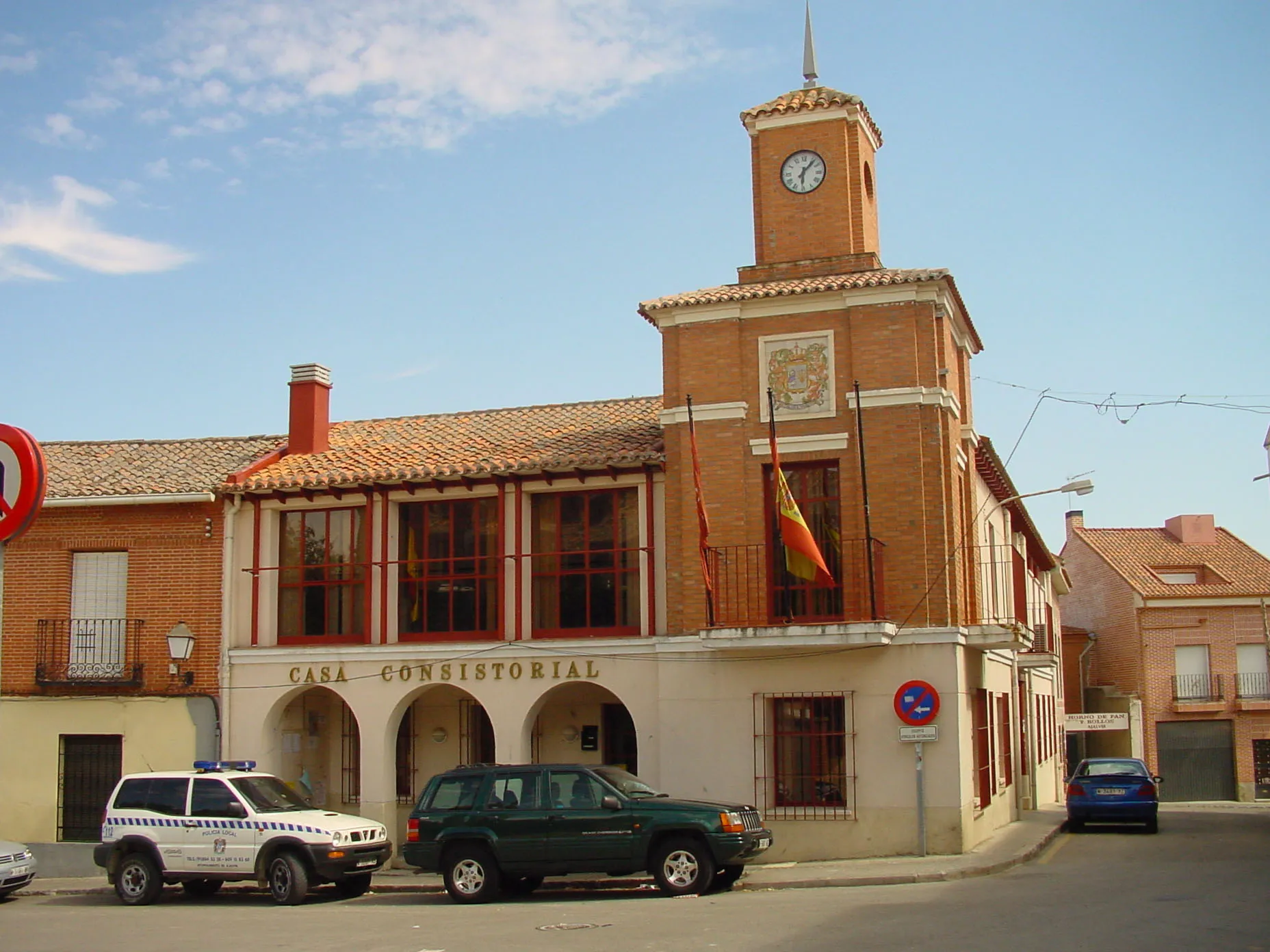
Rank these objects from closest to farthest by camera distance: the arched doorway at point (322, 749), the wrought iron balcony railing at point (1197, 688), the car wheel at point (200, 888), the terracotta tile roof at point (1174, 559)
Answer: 1. the car wheel at point (200, 888)
2. the arched doorway at point (322, 749)
3. the wrought iron balcony railing at point (1197, 688)
4. the terracotta tile roof at point (1174, 559)

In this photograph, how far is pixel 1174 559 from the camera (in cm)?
4216

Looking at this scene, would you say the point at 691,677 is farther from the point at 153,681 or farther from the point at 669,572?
the point at 153,681

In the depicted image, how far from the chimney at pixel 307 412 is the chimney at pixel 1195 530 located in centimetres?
3054

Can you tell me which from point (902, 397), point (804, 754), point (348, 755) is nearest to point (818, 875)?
point (804, 754)

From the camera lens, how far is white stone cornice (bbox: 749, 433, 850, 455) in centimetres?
1873

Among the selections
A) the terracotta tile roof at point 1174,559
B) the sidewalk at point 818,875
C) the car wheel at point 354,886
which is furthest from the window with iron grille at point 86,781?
the terracotta tile roof at point 1174,559

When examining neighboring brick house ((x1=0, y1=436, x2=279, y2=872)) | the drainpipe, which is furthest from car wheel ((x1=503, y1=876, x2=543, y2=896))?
neighboring brick house ((x1=0, y1=436, x2=279, y2=872))

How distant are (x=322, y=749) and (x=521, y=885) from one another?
6.63 metres

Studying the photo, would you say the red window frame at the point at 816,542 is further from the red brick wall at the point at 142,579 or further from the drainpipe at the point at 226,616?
the red brick wall at the point at 142,579

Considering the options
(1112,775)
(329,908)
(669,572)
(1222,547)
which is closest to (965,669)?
(669,572)

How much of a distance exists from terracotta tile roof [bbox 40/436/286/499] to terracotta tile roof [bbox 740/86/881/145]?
9.65 metres

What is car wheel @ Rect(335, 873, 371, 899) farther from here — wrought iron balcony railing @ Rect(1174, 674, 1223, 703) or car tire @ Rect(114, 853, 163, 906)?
wrought iron balcony railing @ Rect(1174, 674, 1223, 703)

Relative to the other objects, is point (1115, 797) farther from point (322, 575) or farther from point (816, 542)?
point (322, 575)

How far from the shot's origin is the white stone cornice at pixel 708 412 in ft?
62.7
